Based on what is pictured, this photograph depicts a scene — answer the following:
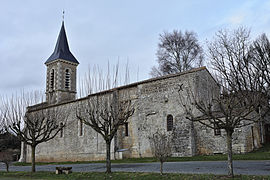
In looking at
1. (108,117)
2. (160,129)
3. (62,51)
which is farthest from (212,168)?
(62,51)

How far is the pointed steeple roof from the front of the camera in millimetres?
36656

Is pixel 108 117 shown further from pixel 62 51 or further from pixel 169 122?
pixel 62 51

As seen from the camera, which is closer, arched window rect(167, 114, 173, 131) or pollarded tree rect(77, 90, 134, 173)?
pollarded tree rect(77, 90, 134, 173)

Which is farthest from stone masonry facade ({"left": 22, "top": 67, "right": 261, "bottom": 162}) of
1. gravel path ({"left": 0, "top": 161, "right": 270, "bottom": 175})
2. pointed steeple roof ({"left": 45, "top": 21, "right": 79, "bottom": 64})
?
pointed steeple roof ({"left": 45, "top": 21, "right": 79, "bottom": 64})

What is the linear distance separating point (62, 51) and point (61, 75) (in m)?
3.77

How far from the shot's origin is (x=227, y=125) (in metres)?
9.76

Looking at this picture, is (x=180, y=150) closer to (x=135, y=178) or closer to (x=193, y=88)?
(x=193, y=88)

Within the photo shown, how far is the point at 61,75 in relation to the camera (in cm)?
3559

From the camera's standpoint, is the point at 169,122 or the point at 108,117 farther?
the point at 169,122

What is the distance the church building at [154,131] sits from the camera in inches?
783

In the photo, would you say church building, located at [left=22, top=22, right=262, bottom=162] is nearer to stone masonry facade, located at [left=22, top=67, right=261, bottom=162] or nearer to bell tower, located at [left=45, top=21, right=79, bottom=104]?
stone masonry facade, located at [left=22, top=67, right=261, bottom=162]

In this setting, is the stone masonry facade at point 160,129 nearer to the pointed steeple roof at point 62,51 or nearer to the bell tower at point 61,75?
the bell tower at point 61,75

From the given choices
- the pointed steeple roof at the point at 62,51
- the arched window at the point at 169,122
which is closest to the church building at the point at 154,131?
the arched window at the point at 169,122

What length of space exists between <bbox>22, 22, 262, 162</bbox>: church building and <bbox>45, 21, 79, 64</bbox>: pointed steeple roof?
996cm
